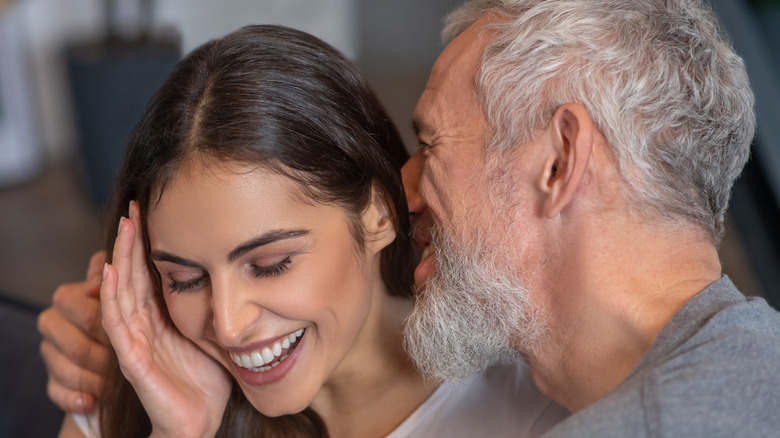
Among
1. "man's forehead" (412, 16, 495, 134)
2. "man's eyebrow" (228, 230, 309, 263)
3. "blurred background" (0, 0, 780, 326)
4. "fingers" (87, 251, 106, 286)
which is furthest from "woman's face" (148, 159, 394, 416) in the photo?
"blurred background" (0, 0, 780, 326)

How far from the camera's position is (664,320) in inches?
52.8

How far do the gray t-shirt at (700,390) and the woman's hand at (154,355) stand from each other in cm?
80

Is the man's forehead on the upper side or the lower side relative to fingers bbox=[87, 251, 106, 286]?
upper

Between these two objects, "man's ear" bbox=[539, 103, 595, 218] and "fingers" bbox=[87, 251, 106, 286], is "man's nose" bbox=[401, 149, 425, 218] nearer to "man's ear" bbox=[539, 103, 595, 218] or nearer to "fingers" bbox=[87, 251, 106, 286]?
"man's ear" bbox=[539, 103, 595, 218]

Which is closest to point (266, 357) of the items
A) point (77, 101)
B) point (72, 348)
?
point (72, 348)

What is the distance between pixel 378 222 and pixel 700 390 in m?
0.67

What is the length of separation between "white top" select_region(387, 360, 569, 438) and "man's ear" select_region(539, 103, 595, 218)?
466mm

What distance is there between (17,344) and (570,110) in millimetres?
1519

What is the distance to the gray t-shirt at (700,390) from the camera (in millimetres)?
1121

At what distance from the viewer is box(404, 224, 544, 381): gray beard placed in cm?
Result: 148

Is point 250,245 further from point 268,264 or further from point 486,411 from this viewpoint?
point 486,411

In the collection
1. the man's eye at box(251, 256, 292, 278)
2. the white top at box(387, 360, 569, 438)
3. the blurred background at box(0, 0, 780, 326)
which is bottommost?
the blurred background at box(0, 0, 780, 326)

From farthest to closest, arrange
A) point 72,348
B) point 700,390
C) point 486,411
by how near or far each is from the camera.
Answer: point 72,348 → point 486,411 → point 700,390

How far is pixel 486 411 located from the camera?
1.67 meters
